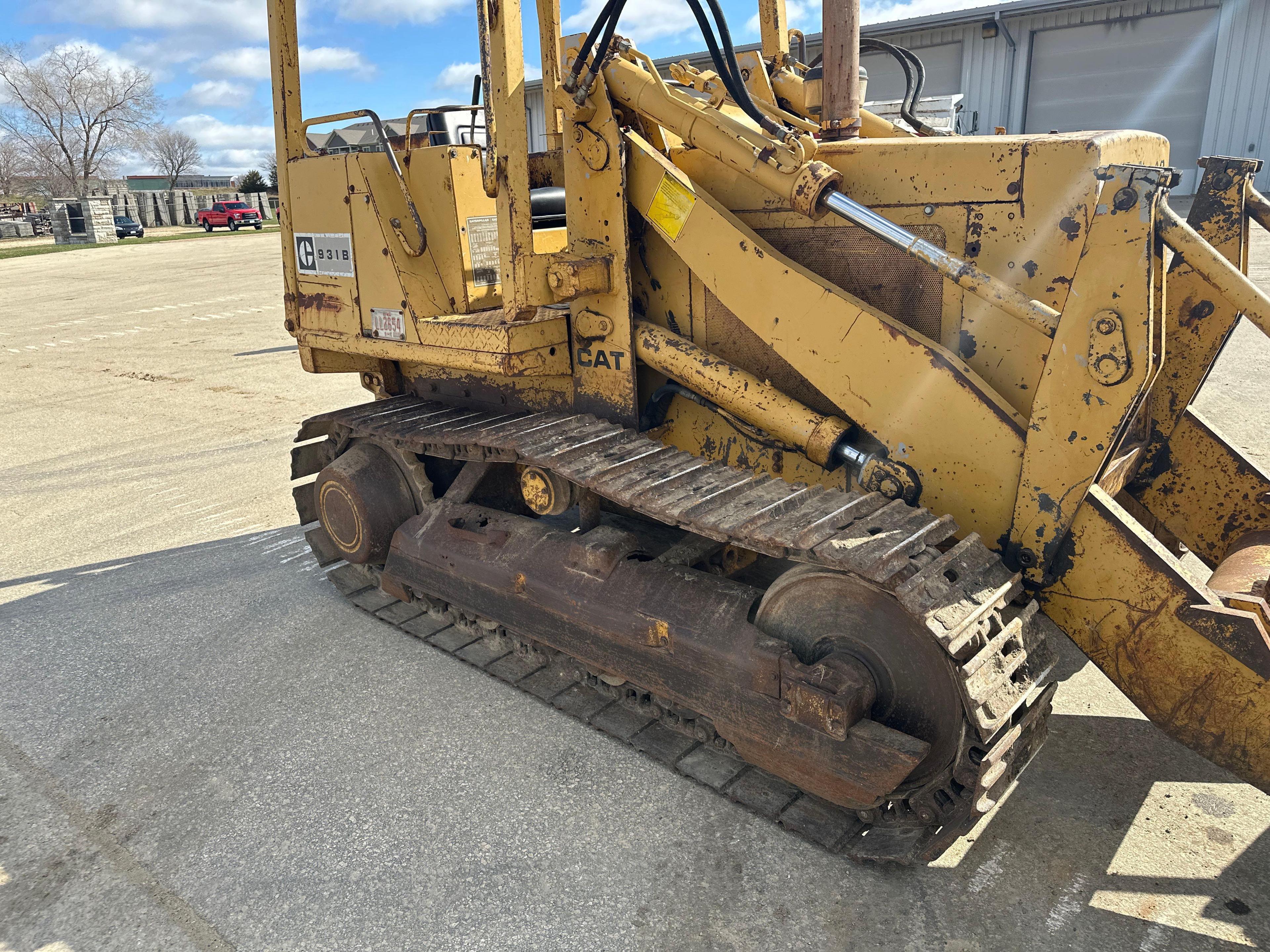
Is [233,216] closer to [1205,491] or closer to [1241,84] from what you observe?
[1241,84]

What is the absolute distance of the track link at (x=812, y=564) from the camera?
2445 mm

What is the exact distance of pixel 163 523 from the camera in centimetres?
581

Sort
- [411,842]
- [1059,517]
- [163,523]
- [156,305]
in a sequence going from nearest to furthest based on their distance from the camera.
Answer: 1. [1059,517]
2. [411,842]
3. [163,523]
4. [156,305]

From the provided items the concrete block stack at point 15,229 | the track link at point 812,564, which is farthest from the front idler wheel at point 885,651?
the concrete block stack at point 15,229

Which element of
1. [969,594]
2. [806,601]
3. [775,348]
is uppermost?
[775,348]

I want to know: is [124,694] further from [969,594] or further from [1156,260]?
[1156,260]

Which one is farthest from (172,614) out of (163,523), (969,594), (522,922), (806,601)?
(969,594)

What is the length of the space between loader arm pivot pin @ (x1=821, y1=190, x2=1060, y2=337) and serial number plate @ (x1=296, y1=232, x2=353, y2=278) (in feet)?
8.18

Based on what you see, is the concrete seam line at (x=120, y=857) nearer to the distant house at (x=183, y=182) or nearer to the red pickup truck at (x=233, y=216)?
the red pickup truck at (x=233, y=216)

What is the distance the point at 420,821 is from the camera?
2.96m

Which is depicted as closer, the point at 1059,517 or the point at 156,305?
the point at 1059,517

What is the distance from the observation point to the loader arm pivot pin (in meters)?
2.60

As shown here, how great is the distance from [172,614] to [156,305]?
1362 cm

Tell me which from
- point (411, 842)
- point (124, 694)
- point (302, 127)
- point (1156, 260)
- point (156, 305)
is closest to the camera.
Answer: point (1156, 260)
